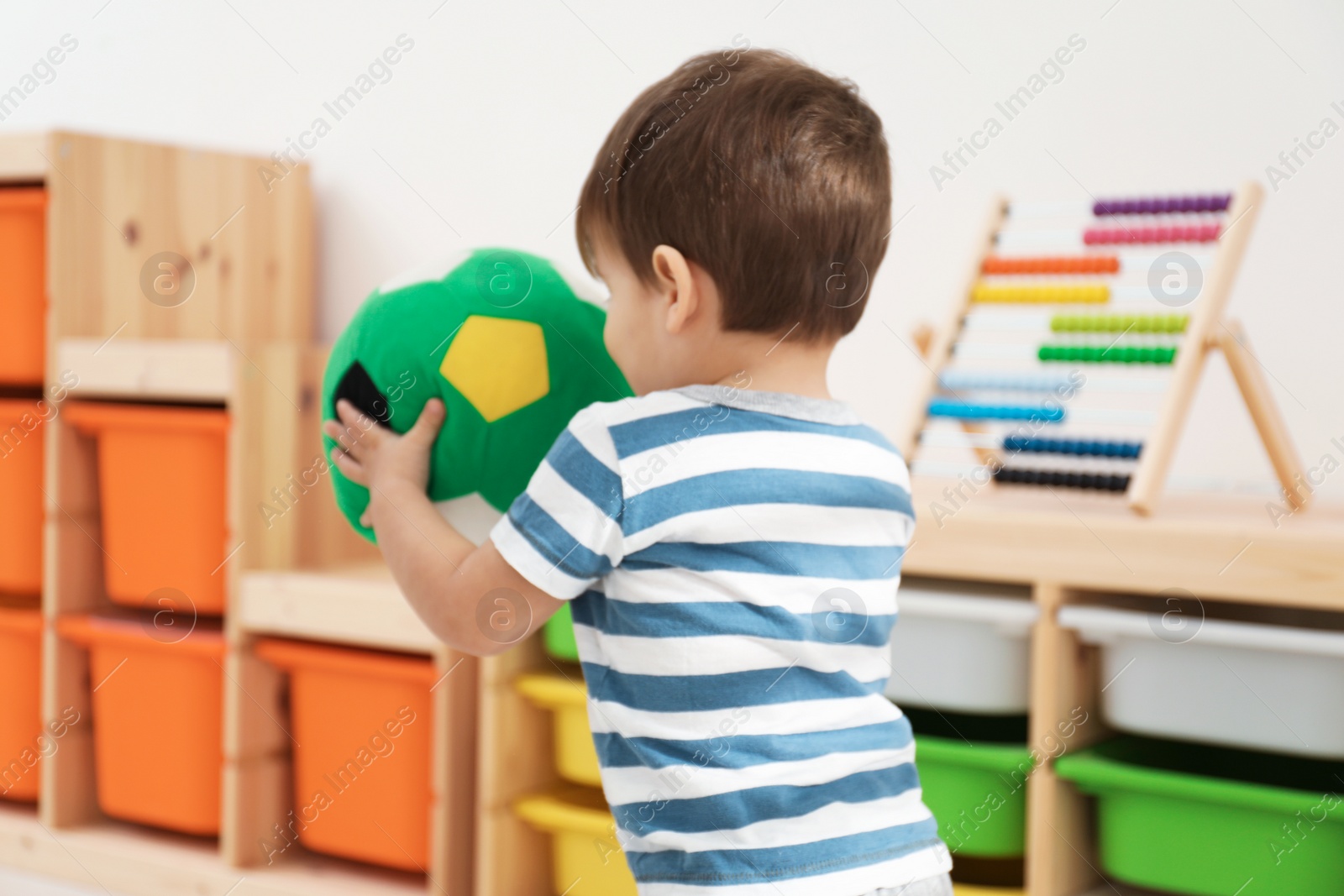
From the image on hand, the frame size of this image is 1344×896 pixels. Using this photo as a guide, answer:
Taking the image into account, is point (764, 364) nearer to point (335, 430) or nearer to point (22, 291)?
point (335, 430)

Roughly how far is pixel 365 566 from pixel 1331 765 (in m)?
1.22

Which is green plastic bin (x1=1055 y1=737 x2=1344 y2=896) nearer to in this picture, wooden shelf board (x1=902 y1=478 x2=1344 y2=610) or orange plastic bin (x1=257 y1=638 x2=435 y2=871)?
wooden shelf board (x1=902 y1=478 x2=1344 y2=610)

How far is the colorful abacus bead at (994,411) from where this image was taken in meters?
1.34

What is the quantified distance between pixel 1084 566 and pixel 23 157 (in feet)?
Answer: 5.01

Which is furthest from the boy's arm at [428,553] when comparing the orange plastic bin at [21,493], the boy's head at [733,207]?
the orange plastic bin at [21,493]

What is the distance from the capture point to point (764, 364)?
705 mm

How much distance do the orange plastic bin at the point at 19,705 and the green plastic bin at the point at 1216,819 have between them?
1.46 metres

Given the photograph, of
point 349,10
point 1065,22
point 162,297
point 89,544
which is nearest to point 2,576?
point 89,544

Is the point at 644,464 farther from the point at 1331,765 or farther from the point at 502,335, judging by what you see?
the point at 1331,765

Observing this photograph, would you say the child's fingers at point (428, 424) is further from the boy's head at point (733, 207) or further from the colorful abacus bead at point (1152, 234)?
the colorful abacus bead at point (1152, 234)

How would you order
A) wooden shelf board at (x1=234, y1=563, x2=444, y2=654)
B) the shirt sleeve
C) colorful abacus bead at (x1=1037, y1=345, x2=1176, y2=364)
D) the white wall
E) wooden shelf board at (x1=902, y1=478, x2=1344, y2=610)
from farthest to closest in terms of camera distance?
wooden shelf board at (x1=234, y1=563, x2=444, y2=654), the white wall, colorful abacus bead at (x1=1037, y1=345, x2=1176, y2=364), wooden shelf board at (x1=902, y1=478, x2=1344, y2=610), the shirt sleeve

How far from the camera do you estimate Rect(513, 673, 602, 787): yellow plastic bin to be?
1.42m

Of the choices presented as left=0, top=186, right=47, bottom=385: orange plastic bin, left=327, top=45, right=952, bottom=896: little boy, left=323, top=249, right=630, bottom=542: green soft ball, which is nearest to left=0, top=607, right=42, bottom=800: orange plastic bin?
left=0, top=186, right=47, bottom=385: orange plastic bin

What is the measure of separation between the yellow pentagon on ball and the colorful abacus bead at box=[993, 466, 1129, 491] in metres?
0.68
